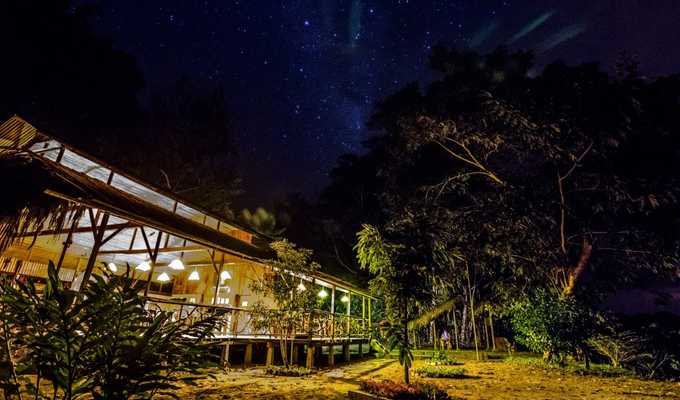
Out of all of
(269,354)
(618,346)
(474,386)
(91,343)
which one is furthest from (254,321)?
(618,346)

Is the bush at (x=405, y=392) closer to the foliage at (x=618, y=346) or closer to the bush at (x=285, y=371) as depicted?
the bush at (x=285, y=371)

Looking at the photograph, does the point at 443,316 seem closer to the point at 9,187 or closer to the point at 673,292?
the point at 673,292

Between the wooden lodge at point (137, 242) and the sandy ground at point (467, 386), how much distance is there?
128 centimetres

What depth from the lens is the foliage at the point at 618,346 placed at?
14766 millimetres

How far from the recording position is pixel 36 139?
10188 millimetres

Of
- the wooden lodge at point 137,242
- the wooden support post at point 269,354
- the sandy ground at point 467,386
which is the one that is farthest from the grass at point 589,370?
the wooden support post at point 269,354

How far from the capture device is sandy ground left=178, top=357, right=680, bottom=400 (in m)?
7.57

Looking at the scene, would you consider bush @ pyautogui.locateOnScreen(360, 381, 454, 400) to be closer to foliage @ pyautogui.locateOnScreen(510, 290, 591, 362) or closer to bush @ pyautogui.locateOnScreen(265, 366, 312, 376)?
bush @ pyautogui.locateOnScreen(265, 366, 312, 376)

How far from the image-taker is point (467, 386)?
31.9ft

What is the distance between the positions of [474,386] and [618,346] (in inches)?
395

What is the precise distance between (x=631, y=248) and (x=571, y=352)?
9.51m

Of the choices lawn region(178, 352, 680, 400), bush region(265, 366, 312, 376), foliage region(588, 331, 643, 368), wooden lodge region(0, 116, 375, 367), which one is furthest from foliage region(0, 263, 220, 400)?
foliage region(588, 331, 643, 368)

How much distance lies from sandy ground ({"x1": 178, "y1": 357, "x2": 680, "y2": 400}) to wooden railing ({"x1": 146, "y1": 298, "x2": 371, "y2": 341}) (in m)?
1.38

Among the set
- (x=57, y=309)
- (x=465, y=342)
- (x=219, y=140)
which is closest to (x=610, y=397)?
(x=57, y=309)
